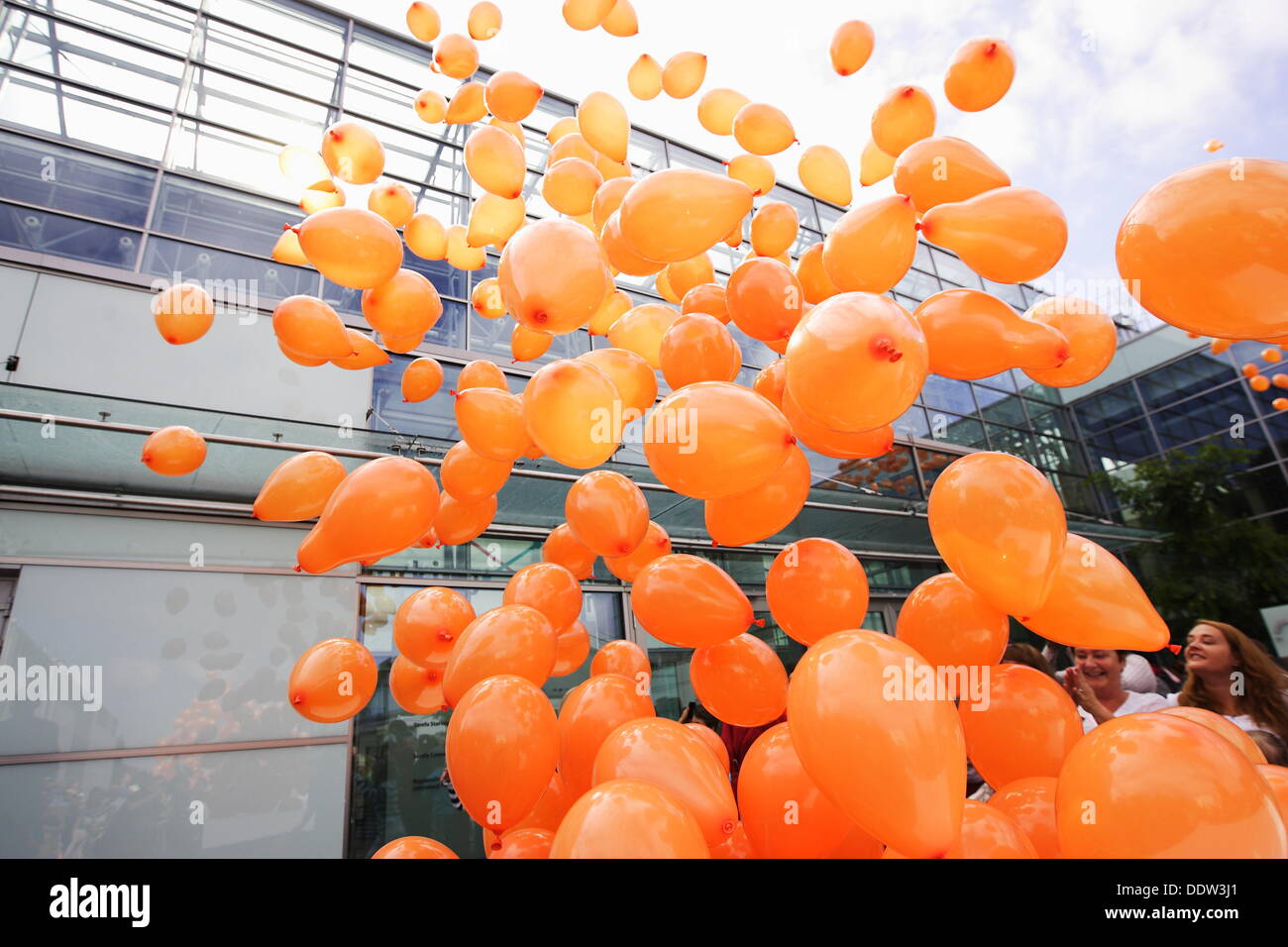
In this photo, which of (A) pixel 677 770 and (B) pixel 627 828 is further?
(A) pixel 677 770

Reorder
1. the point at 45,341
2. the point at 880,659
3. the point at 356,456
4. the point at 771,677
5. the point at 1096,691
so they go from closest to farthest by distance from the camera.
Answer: the point at 880,659, the point at 771,677, the point at 1096,691, the point at 45,341, the point at 356,456

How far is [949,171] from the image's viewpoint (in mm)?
1722

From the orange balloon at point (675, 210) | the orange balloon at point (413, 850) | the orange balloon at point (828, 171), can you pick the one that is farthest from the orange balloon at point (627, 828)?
the orange balloon at point (828, 171)

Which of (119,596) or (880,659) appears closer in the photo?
(880,659)

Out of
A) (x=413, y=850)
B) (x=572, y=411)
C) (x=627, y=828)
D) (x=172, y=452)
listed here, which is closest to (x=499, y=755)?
(x=413, y=850)

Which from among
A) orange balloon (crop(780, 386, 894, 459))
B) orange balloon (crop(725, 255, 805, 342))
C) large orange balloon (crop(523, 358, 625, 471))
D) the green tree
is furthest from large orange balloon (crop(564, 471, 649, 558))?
the green tree

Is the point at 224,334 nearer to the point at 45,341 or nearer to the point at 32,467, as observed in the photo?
the point at 45,341

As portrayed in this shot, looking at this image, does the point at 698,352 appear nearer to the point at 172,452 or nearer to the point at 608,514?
the point at 608,514

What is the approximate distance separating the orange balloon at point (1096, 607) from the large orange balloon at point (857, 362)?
0.47 m

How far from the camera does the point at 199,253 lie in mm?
5047

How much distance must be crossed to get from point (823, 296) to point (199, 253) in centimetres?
529

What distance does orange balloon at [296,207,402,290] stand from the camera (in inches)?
76.3

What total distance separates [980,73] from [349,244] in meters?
2.16


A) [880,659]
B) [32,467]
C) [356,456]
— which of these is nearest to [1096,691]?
[880,659]
